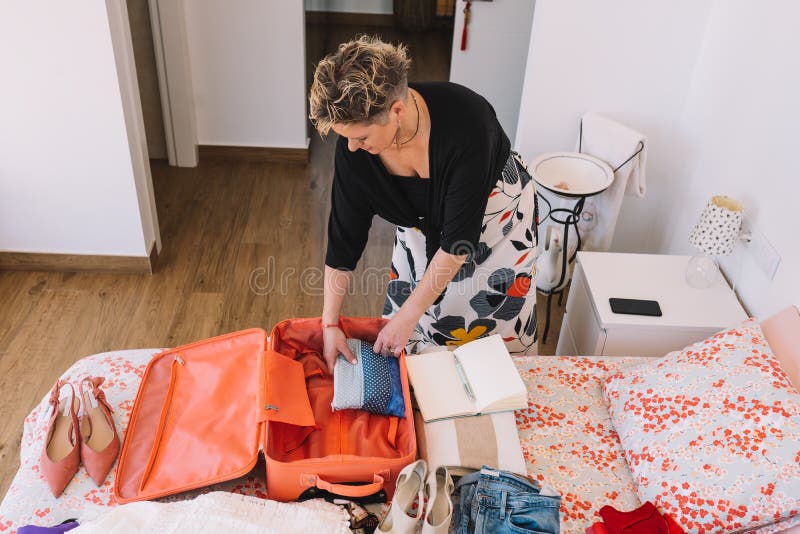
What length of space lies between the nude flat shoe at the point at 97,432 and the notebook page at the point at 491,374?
815 mm

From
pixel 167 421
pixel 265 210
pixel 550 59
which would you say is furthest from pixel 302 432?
pixel 265 210

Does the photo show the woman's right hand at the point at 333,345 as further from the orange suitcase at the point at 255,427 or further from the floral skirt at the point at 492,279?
the floral skirt at the point at 492,279

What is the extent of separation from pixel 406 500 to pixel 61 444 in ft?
2.56

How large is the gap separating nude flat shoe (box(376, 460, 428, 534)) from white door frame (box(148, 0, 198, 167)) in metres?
2.74

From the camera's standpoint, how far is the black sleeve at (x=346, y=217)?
1.64 metres

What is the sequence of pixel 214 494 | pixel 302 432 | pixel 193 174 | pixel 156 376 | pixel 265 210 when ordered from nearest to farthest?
pixel 214 494
pixel 302 432
pixel 156 376
pixel 265 210
pixel 193 174

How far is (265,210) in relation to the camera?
→ 347 cm

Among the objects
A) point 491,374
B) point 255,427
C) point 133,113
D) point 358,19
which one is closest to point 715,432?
point 491,374

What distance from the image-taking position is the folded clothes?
1570mm

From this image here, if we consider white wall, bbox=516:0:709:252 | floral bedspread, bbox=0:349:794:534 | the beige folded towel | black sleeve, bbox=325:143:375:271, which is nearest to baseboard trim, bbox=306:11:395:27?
white wall, bbox=516:0:709:252

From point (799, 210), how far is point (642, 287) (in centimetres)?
47

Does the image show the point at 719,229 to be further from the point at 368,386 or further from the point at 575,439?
the point at 368,386

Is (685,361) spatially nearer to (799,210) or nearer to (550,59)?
(799,210)

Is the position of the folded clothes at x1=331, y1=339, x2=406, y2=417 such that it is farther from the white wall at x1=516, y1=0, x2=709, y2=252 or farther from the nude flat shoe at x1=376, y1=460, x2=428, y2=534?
the white wall at x1=516, y1=0, x2=709, y2=252
